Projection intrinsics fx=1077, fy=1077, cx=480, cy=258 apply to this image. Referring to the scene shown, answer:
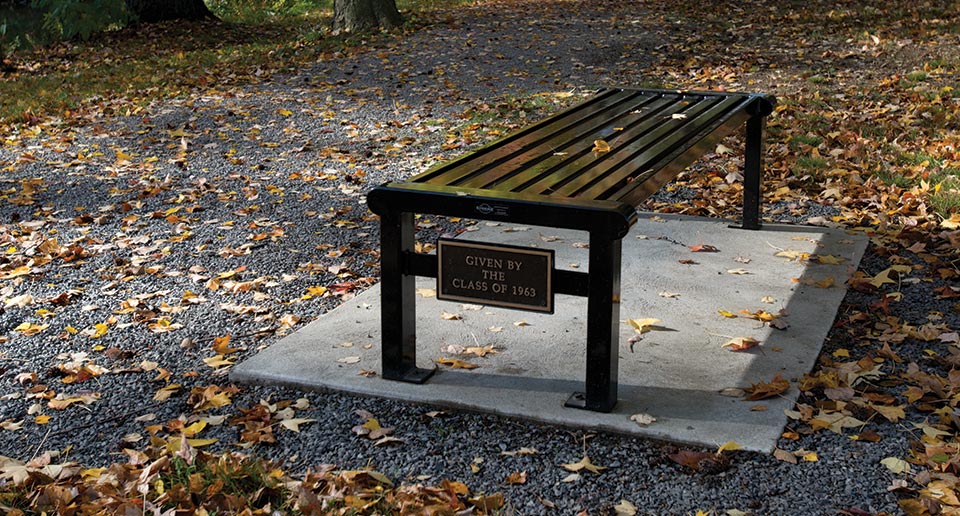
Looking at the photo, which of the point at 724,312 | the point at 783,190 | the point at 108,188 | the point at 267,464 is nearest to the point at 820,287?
the point at 724,312

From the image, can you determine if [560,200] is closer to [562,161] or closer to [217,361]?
[562,161]

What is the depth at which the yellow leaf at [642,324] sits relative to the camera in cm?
436

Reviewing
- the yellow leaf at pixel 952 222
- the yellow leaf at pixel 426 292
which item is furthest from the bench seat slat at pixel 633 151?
the yellow leaf at pixel 952 222

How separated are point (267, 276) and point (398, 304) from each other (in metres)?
1.62

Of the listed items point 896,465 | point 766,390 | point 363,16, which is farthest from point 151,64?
point 896,465

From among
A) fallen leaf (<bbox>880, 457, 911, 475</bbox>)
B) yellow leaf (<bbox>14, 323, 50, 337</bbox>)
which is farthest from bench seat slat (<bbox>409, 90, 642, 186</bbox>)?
yellow leaf (<bbox>14, 323, 50, 337</bbox>)

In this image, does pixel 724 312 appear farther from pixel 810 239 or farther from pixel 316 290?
pixel 316 290

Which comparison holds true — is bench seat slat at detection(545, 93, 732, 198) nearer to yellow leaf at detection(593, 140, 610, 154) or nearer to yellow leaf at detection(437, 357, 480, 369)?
yellow leaf at detection(593, 140, 610, 154)

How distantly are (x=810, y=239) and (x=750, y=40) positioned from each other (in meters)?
6.68

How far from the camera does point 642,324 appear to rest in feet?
14.4

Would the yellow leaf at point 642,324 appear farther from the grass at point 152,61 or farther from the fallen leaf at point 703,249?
the grass at point 152,61

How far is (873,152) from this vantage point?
7.09 metres

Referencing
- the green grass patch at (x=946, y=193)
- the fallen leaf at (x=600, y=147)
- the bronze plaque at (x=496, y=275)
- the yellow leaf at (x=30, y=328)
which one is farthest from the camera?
the green grass patch at (x=946, y=193)

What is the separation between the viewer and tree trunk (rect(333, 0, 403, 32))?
13281 mm
